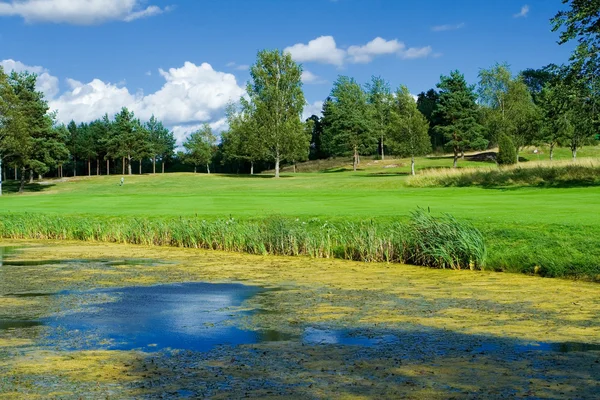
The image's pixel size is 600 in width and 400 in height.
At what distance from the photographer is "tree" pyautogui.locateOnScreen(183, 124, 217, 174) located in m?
116

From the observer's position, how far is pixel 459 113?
8312cm

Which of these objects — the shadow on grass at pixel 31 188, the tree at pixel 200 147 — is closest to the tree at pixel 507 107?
the tree at pixel 200 147

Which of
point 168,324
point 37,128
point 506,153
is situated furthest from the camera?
point 37,128

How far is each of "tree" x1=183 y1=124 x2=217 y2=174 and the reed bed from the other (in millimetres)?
86442

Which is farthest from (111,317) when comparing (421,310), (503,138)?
(503,138)

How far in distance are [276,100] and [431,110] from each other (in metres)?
50.3

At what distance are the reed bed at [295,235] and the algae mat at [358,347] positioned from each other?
4.21 feet

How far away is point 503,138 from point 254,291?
5430 centimetres

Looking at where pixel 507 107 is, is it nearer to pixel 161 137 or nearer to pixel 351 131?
pixel 351 131

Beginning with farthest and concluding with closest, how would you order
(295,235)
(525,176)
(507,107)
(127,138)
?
(127,138), (507,107), (525,176), (295,235)

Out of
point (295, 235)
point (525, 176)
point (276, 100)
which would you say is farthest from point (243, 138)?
point (295, 235)

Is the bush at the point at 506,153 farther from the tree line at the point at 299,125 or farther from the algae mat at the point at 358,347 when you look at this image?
the algae mat at the point at 358,347

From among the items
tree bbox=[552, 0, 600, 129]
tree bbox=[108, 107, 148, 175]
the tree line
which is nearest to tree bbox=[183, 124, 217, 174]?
the tree line

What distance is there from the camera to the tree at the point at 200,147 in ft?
379
